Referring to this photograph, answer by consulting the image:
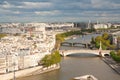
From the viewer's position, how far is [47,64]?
16.2 meters

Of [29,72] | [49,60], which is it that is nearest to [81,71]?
[49,60]

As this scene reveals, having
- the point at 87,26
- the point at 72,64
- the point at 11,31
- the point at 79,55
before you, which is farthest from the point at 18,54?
the point at 87,26

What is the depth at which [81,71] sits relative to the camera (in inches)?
628

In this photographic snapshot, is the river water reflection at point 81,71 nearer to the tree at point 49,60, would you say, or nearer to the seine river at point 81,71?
the seine river at point 81,71

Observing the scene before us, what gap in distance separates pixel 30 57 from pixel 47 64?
0.82 meters

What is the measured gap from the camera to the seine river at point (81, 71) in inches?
561

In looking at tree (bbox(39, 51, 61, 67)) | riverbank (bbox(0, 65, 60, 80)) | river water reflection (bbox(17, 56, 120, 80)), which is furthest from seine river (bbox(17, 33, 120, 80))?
tree (bbox(39, 51, 61, 67))

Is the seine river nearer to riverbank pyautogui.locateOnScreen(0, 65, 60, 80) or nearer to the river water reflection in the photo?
the river water reflection

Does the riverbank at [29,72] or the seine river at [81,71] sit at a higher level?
the riverbank at [29,72]

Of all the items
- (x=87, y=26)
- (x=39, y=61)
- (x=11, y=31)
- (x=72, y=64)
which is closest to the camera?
(x=39, y=61)

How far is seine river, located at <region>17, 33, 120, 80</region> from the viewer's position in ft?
46.8

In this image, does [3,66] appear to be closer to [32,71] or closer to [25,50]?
[32,71]

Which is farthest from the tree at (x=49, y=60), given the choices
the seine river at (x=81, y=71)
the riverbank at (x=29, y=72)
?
the seine river at (x=81, y=71)

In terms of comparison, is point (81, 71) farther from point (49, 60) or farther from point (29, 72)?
point (29, 72)
